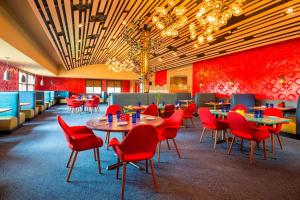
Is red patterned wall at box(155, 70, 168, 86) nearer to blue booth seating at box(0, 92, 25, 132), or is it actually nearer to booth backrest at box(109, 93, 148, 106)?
booth backrest at box(109, 93, 148, 106)

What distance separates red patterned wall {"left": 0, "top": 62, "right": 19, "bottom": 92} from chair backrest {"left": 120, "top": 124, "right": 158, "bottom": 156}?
877 centimetres

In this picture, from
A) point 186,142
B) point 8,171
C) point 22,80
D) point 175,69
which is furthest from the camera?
point 175,69

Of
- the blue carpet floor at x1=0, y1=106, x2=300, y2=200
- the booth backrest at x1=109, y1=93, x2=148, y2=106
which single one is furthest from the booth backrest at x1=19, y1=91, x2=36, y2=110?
the blue carpet floor at x1=0, y1=106, x2=300, y2=200

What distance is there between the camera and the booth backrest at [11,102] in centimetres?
538

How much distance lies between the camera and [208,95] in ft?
29.7

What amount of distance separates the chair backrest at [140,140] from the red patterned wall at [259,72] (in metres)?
6.50

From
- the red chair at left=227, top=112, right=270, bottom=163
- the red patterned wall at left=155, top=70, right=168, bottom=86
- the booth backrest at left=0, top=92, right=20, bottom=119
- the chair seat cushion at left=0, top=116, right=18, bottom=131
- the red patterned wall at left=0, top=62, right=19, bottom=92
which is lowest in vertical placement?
the chair seat cushion at left=0, top=116, right=18, bottom=131

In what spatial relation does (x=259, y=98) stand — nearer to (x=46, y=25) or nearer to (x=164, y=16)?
(x=164, y=16)

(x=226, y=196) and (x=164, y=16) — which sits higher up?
(x=164, y=16)

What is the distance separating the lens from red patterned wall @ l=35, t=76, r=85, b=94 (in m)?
16.6

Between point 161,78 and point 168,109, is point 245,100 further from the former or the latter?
→ point 161,78

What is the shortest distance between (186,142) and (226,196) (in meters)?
2.27

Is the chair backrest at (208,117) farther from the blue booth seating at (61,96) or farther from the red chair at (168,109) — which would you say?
the blue booth seating at (61,96)

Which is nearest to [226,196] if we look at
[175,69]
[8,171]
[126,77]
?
[8,171]
